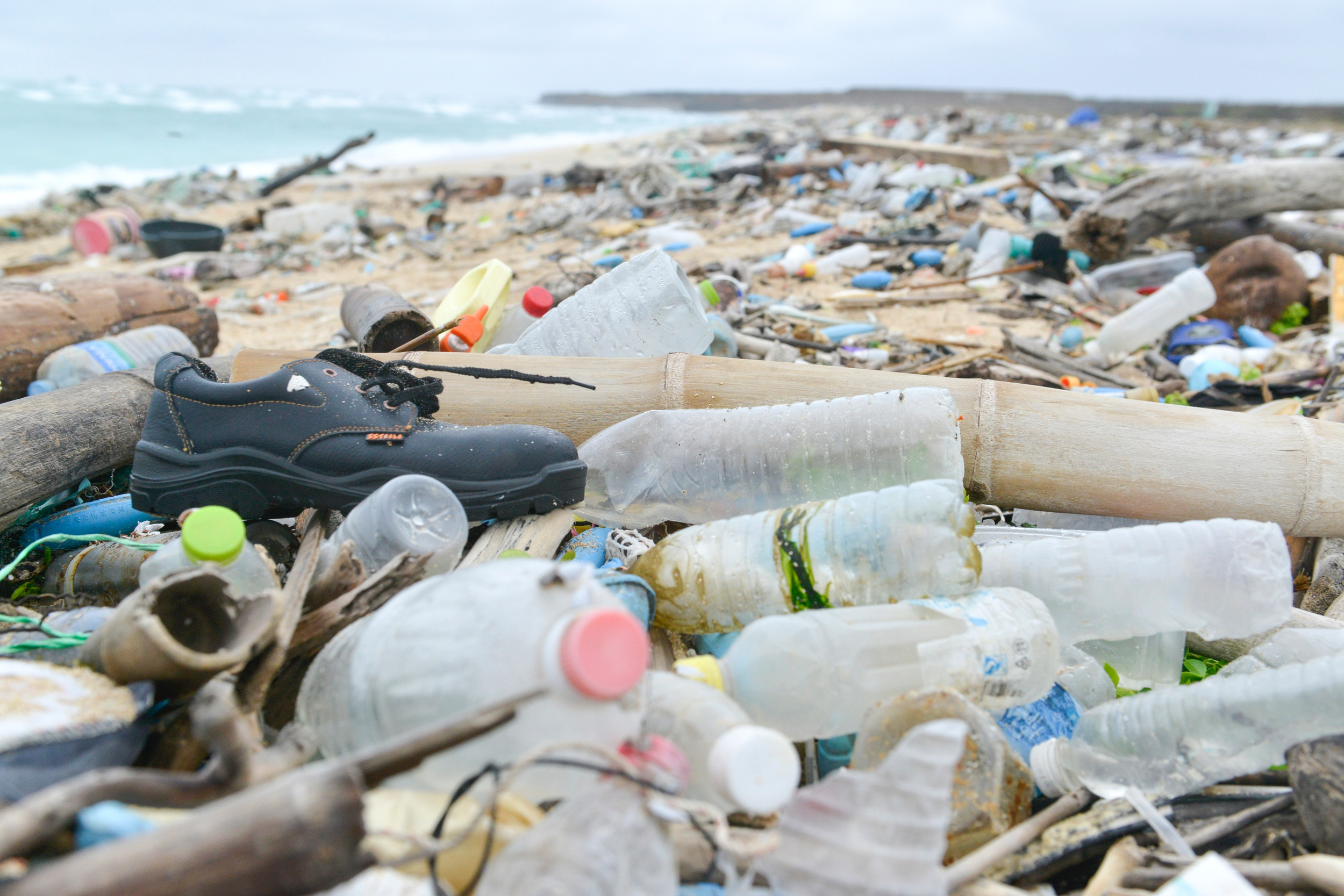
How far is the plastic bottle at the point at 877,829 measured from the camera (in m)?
1.01

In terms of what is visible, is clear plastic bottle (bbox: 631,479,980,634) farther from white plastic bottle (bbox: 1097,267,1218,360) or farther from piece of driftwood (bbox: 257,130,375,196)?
piece of driftwood (bbox: 257,130,375,196)

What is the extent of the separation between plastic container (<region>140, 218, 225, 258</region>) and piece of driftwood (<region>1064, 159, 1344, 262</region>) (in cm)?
754

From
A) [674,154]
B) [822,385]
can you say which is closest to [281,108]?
[674,154]

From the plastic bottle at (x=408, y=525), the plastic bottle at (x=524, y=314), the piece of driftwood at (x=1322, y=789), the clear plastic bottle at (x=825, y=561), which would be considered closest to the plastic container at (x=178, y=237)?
the plastic bottle at (x=524, y=314)

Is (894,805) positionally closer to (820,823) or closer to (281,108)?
(820,823)

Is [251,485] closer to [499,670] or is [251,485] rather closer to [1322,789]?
[499,670]

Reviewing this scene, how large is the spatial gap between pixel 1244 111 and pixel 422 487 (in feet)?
135

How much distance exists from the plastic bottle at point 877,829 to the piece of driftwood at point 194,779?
0.67 meters

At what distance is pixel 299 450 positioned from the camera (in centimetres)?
194

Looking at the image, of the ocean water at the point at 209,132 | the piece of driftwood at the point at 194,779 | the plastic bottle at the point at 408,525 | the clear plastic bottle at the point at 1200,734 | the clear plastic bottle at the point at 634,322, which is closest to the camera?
the piece of driftwood at the point at 194,779

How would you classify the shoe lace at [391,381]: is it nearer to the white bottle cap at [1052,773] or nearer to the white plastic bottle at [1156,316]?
the white bottle cap at [1052,773]

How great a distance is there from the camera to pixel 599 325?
2.99 metres

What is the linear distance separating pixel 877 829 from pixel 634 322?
7.15 ft

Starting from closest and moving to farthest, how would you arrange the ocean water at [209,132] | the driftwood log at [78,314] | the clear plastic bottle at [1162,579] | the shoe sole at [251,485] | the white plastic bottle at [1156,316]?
the clear plastic bottle at [1162,579] → the shoe sole at [251,485] → the driftwood log at [78,314] → the white plastic bottle at [1156,316] → the ocean water at [209,132]
